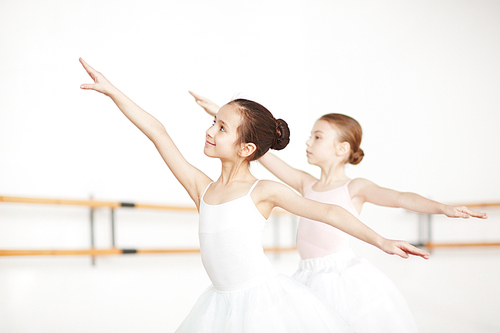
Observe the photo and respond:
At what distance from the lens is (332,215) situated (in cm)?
126

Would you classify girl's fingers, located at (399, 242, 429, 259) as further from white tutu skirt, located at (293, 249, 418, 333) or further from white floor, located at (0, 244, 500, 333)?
white floor, located at (0, 244, 500, 333)

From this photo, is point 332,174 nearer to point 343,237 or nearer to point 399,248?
point 343,237

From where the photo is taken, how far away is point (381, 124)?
11.3ft

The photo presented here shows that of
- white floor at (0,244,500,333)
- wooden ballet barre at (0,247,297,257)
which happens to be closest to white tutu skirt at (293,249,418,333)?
wooden ballet barre at (0,247,297,257)

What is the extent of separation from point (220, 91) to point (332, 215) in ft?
6.24

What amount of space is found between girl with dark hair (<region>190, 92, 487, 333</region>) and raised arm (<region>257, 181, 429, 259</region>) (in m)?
0.25

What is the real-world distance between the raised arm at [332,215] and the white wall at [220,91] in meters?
1.32

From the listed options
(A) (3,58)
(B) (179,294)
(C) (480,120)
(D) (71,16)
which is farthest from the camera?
(C) (480,120)

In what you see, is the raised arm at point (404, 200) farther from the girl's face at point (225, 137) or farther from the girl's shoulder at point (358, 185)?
the girl's face at point (225, 137)

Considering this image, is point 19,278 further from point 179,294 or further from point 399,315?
point 399,315

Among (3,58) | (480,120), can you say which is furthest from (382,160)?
(3,58)

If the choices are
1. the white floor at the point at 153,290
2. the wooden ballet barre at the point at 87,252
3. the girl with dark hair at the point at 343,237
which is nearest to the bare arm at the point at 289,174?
the girl with dark hair at the point at 343,237

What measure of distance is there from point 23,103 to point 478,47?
9.19 feet

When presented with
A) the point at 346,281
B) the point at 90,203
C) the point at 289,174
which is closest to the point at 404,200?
the point at 346,281
